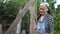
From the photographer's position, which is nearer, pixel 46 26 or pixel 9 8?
pixel 46 26

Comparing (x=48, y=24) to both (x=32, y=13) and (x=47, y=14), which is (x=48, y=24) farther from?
(x=32, y=13)

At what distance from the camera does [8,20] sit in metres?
8.90

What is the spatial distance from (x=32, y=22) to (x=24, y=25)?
2.34 metres

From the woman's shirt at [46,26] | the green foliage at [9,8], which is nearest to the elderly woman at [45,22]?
the woman's shirt at [46,26]

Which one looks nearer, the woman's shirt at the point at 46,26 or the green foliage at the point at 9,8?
the woman's shirt at the point at 46,26

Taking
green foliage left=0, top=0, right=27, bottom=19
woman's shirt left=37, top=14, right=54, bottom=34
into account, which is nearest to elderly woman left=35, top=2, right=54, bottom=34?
woman's shirt left=37, top=14, right=54, bottom=34

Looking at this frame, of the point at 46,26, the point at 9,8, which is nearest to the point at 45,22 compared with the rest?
the point at 46,26

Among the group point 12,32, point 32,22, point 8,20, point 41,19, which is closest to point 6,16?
point 8,20

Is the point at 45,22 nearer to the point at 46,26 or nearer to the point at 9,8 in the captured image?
the point at 46,26

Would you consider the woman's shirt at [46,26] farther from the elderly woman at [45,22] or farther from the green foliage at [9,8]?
the green foliage at [9,8]

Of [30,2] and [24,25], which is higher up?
[30,2]

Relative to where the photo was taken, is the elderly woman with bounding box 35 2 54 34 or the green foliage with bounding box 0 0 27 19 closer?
the elderly woman with bounding box 35 2 54 34

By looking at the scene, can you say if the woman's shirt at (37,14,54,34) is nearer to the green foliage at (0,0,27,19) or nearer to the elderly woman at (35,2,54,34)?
the elderly woman at (35,2,54,34)

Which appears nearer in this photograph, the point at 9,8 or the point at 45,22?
the point at 45,22
